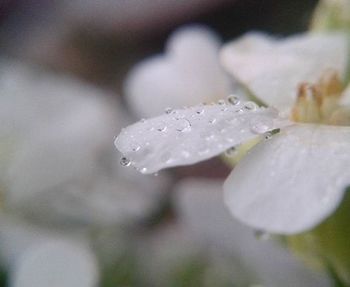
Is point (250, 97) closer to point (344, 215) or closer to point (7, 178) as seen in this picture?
point (344, 215)

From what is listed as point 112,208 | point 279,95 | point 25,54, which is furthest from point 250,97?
point 25,54

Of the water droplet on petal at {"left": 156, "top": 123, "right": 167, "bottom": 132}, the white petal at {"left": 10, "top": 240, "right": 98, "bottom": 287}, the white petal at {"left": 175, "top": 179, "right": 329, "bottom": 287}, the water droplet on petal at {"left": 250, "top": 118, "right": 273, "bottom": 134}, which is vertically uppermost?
the water droplet on petal at {"left": 156, "top": 123, "right": 167, "bottom": 132}

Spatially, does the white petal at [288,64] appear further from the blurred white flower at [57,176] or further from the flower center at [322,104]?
the blurred white flower at [57,176]

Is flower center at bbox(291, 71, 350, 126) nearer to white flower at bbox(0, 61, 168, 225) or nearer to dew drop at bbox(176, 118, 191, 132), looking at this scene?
dew drop at bbox(176, 118, 191, 132)

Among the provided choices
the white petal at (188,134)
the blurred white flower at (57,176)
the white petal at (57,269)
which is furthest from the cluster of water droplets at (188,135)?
the blurred white flower at (57,176)

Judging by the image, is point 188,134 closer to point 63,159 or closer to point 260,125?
point 260,125

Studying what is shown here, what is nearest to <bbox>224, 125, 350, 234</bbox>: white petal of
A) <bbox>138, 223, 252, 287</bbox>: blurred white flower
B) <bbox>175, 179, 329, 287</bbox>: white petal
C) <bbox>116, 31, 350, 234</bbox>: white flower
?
<bbox>116, 31, 350, 234</bbox>: white flower

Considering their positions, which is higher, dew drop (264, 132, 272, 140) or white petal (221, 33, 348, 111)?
dew drop (264, 132, 272, 140)
